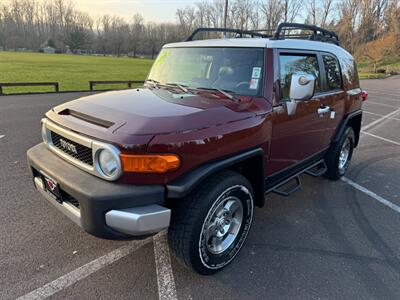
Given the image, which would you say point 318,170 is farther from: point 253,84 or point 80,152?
point 80,152

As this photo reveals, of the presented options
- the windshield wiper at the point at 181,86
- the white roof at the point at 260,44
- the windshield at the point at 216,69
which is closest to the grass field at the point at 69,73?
the windshield at the point at 216,69

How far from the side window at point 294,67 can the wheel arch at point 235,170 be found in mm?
778

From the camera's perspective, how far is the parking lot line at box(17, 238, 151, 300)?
2.41 metres

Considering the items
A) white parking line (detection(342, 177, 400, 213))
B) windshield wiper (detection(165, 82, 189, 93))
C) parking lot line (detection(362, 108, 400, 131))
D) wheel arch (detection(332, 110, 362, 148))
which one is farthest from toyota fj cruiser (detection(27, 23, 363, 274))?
parking lot line (detection(362, 108, 400, 131))

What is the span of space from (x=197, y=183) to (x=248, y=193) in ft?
2.37

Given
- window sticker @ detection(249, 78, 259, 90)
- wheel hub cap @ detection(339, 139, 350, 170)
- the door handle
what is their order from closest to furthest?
window sticker @ detection(249, 78, 259, 90), the door handle, wheel hub cap @ detection(339, 139, 350, 170)

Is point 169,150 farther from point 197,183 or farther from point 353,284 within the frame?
point 353,284

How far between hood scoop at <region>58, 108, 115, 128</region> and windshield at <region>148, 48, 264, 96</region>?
122 centimetres

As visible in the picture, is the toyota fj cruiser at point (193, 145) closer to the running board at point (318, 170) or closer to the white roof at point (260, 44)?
the white roof at point (260, 44)

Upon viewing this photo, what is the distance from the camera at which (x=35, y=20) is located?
396 feet

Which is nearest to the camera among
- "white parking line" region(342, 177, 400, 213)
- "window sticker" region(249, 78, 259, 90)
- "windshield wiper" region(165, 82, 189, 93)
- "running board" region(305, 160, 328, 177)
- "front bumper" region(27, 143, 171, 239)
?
"front bumper" region(27, 143, 171, 239)

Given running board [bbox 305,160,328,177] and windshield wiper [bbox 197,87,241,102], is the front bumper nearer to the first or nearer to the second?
windshield wiper [bbox 197,87,241,102]

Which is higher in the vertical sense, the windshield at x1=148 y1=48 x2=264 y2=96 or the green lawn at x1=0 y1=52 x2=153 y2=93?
the windshield at x1=148 y1=48 x2=264 y2=96

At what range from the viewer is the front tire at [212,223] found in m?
2.38
